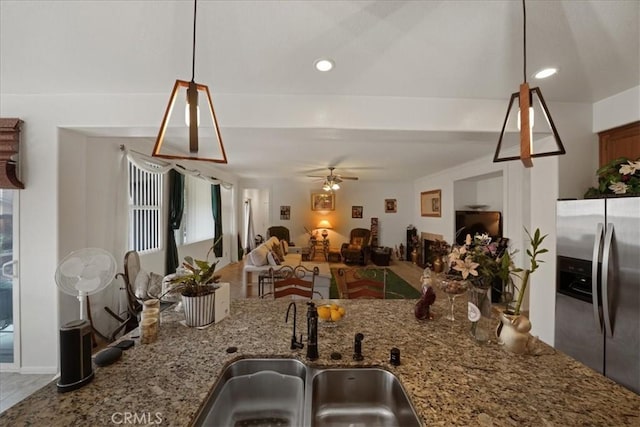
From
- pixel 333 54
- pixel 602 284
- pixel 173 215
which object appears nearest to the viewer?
pixel 333 54

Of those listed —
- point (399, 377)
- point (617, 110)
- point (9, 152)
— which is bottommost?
point (399, 377)

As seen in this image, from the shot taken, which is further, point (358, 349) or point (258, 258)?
point (258, 258)

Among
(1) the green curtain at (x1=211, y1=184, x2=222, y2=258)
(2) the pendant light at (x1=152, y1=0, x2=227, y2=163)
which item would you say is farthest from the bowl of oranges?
(1) the green curtain at (x1=211, y1=184, x2=222, y2=258)

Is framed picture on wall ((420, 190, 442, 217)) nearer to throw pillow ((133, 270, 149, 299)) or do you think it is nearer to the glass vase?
the glass vase

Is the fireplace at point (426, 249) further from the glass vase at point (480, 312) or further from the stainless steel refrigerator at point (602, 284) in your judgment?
the glass vase at point (480, 312)

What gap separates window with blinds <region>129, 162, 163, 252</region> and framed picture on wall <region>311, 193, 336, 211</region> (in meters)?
4.78

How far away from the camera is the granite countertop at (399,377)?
0.83 metres

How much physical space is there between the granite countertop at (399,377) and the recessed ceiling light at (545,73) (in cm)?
191

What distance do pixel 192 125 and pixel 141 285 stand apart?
2489 millimetres

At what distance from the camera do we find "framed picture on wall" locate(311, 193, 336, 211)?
819 centimetres

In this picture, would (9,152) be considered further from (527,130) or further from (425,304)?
(527,130)

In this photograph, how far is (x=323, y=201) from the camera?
8188 mm

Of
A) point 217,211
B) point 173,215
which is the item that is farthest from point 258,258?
point 217,211

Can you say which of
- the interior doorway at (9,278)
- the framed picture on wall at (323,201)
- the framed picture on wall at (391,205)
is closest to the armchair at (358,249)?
the framed picture on wall at (391,205)
